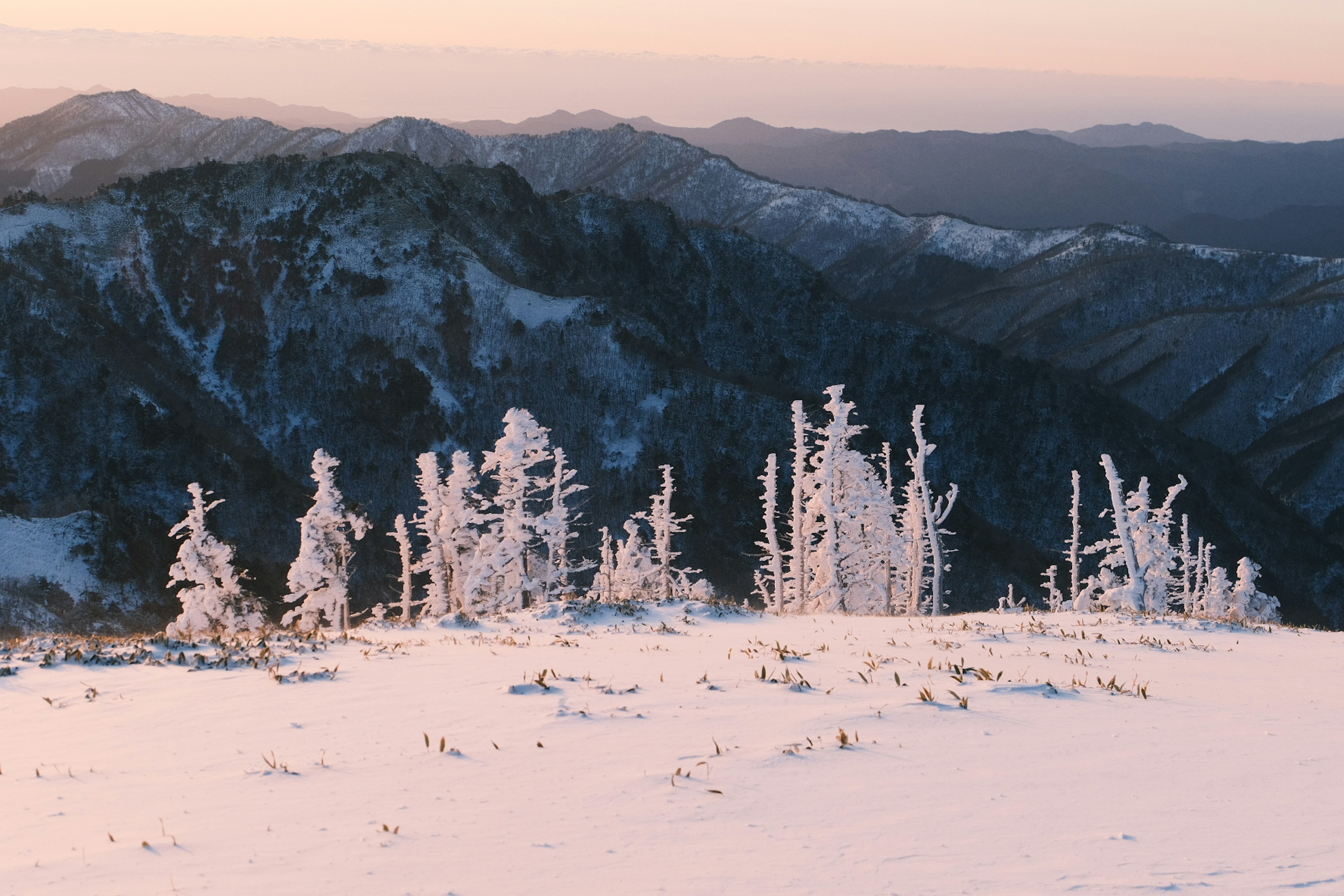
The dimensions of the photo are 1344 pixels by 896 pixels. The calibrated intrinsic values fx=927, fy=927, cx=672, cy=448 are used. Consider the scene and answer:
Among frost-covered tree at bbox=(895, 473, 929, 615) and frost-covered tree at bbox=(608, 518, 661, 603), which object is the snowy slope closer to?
frost-covered tree at bbox=(608, 518, 661, 603)

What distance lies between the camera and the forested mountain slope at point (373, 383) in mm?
82375

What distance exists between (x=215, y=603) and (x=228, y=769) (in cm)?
3621

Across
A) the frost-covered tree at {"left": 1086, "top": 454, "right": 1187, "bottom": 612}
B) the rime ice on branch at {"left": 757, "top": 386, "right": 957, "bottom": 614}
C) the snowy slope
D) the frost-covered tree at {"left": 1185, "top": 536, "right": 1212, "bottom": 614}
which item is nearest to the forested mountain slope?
the snowy slope

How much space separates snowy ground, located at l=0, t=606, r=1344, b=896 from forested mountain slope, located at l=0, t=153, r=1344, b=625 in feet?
203

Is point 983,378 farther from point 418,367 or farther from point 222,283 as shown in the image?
point 222,283

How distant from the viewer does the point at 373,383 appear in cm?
10250

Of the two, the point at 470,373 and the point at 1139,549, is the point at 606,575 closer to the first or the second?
the point at 1139,549

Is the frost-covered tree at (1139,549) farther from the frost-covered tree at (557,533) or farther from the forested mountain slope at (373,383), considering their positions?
the forested mountain slope at (373,383)

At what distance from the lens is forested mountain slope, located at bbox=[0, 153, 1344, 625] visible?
8238 centimetres

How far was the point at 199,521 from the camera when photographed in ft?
138

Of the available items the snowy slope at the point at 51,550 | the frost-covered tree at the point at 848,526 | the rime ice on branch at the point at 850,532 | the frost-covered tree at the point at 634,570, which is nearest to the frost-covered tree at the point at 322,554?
the frost-covered tree at the point at 634,570

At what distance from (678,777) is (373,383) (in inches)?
3940

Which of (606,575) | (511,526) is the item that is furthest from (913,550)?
(606,575)

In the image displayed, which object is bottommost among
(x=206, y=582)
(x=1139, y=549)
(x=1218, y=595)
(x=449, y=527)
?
(x=1218, y=595)
